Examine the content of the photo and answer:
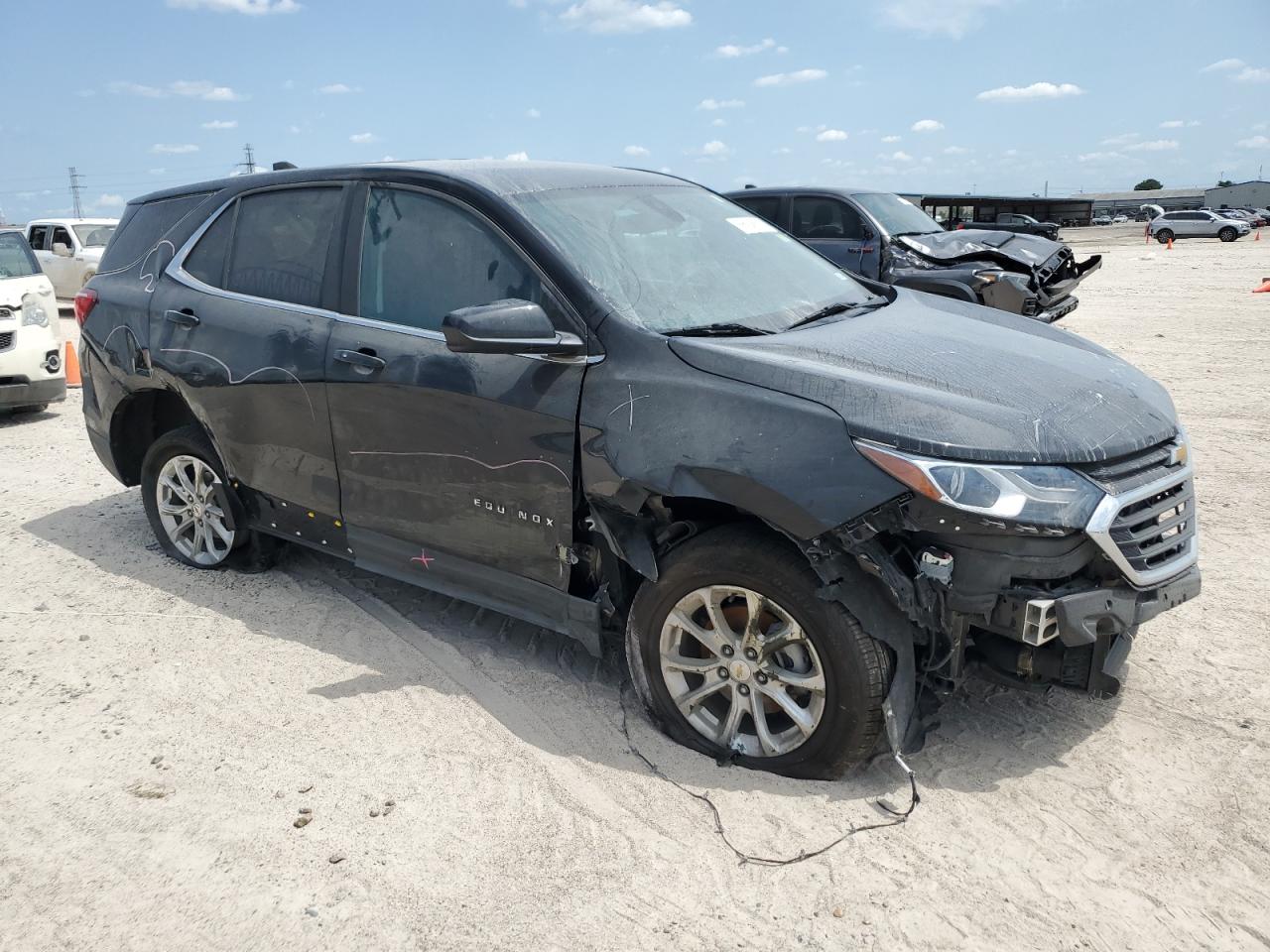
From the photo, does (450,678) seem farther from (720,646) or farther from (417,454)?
(720,646)

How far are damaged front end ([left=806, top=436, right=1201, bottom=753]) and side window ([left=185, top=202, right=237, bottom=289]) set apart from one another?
126 inches

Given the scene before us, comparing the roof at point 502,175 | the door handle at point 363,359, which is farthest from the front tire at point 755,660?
the roof at point 502,175

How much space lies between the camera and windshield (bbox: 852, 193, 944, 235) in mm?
11086

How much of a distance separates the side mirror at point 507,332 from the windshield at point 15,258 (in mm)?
7973

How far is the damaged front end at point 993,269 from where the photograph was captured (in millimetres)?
10125

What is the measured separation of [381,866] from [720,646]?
1200 mm

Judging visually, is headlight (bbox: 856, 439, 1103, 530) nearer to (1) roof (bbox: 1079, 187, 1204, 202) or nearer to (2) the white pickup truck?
(2) the white pickup truck

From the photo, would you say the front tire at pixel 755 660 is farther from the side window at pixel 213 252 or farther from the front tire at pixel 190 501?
the side window at pixel 213 252

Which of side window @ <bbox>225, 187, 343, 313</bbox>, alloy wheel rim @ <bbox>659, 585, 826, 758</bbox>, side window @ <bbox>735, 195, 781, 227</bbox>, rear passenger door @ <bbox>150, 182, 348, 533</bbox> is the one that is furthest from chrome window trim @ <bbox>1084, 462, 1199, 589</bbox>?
side window @ <bbox>735, 195, 781, 227</bbox>

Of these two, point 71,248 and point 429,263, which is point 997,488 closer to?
point 429,263

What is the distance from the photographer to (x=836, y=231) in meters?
11.2

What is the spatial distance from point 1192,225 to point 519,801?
50.7 meters

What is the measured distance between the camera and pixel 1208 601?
4.28 meters

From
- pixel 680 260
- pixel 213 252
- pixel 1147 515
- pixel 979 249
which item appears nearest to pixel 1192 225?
pixel 979 249
